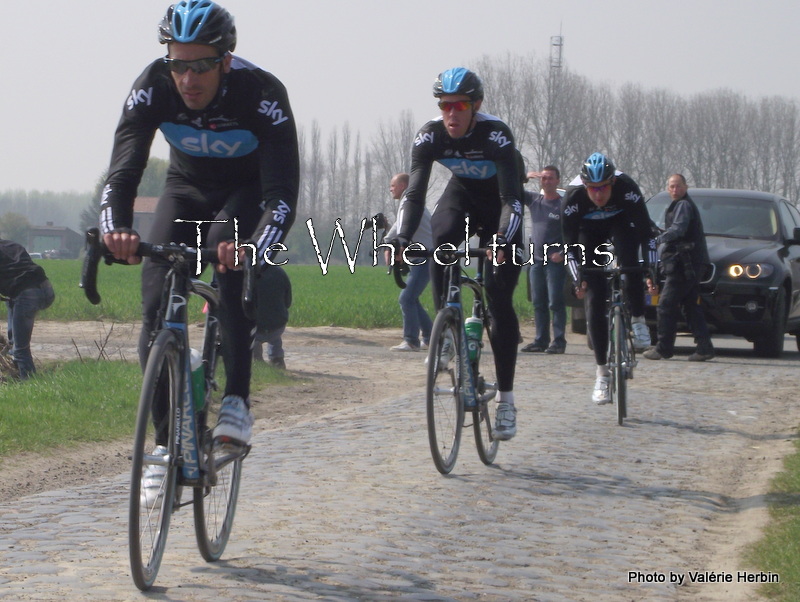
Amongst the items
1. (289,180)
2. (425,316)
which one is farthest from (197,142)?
(425,316)

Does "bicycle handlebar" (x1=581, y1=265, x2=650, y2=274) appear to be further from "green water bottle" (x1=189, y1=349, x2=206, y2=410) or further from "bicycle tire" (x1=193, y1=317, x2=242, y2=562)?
"green water bottle" (x1=189, y1=349, x2=206, y2=410)

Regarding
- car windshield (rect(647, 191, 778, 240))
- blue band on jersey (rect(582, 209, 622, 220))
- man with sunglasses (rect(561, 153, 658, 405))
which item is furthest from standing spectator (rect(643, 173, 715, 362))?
blue band on jersey (rect(582, 209, 622, 220))

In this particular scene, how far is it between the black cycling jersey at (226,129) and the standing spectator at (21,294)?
656 cm

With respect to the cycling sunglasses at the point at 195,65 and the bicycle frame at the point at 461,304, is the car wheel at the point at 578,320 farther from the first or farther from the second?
the cycling sunglasses at the point at 195,65

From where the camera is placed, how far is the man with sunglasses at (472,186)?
7199mm

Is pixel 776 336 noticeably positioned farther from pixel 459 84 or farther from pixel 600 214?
pixel 459 84

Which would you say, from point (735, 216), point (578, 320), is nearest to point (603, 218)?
point (735, 216)

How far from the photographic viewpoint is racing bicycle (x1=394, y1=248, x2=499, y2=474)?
23.5 feet

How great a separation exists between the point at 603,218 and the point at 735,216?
7789 millimetres

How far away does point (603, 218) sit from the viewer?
9922mm

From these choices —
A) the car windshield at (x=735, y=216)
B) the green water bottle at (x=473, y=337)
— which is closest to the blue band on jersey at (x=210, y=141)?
the green water bottle at (x=473, y=337)

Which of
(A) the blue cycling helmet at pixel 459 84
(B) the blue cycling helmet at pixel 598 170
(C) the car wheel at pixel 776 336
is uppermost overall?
(A) the blue cycling helmet at pixel 459 84

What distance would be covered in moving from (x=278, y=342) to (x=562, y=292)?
465 cm

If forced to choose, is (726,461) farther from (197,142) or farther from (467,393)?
(197,142)
